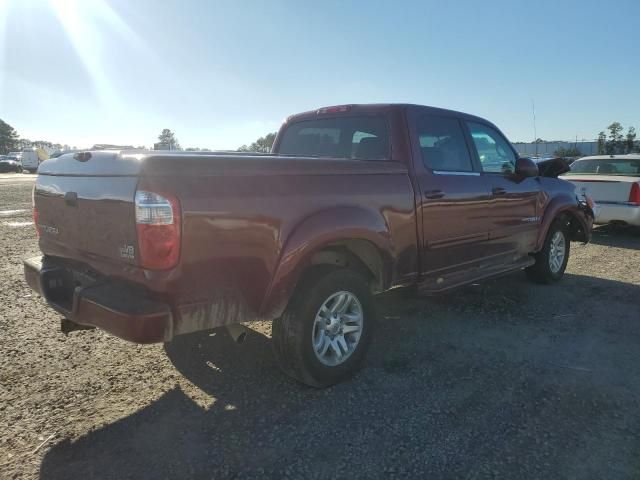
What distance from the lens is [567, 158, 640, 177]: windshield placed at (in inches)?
379

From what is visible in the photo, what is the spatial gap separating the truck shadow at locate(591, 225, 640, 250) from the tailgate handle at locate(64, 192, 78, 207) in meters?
8.91

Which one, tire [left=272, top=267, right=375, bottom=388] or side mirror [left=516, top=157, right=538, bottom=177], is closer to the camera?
tire [left=272, top=267, right=375, bottom=388]

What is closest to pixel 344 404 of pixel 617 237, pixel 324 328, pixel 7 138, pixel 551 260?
pixel 324 328

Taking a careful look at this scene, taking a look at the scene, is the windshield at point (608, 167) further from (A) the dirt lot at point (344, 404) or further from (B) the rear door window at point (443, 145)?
(B) the rear door window at point (443, 145)

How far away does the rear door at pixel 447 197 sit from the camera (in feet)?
13.0

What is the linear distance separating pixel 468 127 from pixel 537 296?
7.17 feet

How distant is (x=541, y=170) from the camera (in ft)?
19.5

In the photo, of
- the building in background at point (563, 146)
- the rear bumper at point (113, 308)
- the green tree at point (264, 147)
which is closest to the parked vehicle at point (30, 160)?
the green tree at point (264, 147)

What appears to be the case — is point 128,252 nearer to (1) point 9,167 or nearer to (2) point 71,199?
(2) point 71,199

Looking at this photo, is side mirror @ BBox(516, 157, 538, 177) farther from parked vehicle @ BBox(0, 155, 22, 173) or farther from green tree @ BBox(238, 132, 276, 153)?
parked vehicle @ BBox(0, 155, 22, 173)

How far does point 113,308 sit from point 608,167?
34.2 feet

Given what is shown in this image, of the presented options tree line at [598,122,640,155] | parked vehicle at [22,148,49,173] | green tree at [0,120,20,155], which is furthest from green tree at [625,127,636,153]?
green tree at [0,120,20,155]

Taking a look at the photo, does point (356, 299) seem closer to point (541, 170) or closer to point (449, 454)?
point (449, 454)

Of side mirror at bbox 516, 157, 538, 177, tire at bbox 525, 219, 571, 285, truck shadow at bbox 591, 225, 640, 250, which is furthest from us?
truck shadow at bbox 591, 225, 640, 250
